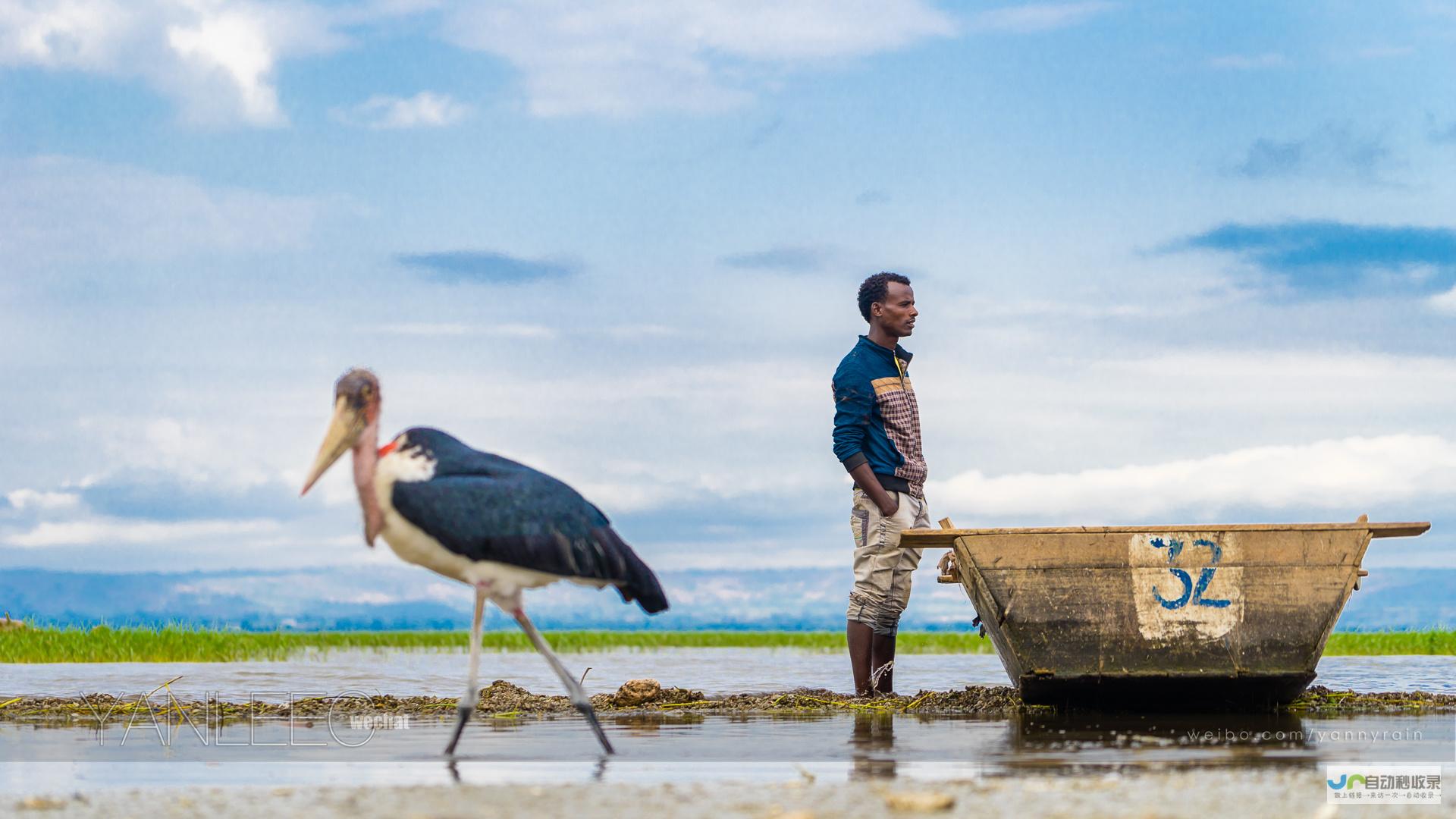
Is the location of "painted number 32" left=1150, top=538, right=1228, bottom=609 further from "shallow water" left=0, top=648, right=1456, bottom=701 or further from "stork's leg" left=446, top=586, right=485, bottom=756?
"stork's leg" left=446, top=586, right=485, bottom=756

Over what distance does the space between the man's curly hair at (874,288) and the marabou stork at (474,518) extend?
377 centimetres

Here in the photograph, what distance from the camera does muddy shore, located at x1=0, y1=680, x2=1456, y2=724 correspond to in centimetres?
953

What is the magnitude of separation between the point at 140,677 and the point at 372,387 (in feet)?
27.6

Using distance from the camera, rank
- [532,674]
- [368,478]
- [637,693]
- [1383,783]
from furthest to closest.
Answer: [532,674] < [637,693] < [368,478] < [1383,783]

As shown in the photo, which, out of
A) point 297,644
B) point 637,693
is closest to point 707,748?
point 637,693

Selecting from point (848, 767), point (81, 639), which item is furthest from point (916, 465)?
point (81, 639)

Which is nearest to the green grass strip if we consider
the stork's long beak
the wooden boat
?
the wooden boat

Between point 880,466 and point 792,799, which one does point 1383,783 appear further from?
point 880,466

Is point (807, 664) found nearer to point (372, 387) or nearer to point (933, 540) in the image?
point (933, 540)

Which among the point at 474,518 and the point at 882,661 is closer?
the point at 474,518

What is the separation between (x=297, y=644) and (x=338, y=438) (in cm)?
1602

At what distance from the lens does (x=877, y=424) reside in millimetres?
9805

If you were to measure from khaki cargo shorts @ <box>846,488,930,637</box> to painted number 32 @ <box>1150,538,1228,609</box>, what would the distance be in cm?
175

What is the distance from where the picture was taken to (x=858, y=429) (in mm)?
9766
